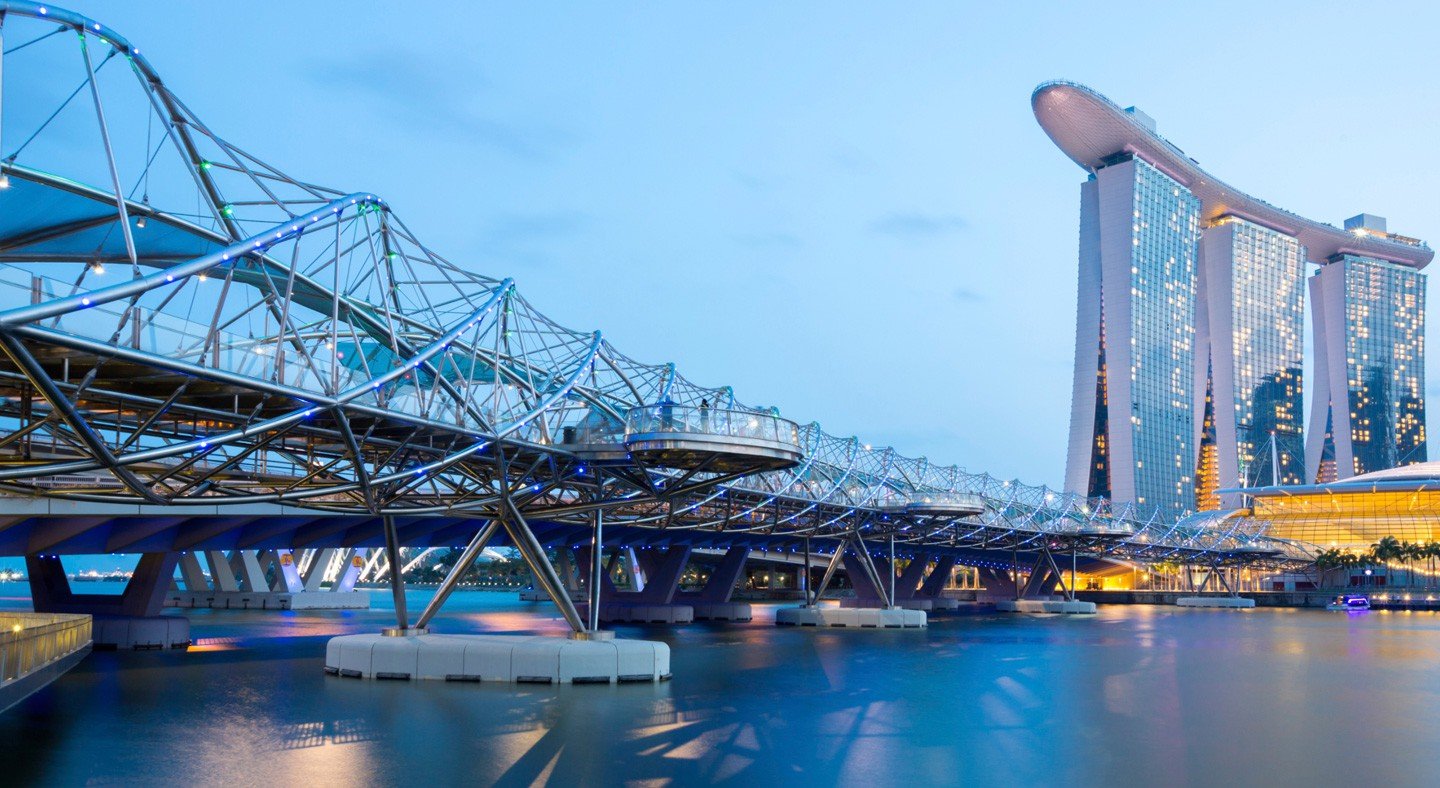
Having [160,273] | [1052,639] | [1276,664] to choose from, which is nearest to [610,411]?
[160,273]

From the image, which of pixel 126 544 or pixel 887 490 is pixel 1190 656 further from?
pixel 126 544

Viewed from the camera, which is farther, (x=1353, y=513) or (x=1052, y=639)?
(x=1353, y=513)

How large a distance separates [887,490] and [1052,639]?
26230mm

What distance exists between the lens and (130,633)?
53188mm

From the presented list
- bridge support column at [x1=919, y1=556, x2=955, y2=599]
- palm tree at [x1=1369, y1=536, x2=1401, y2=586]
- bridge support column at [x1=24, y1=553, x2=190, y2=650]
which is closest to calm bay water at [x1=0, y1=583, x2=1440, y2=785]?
bridge support column at [x1=24, y1=553, x2=190, y2=650]

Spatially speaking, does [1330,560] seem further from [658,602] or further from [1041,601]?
[658,602]

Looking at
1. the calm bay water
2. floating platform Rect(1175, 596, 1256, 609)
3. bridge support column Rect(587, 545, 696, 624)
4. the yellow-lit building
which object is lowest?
floating platform Rect(1175, 596, 1256, 609)

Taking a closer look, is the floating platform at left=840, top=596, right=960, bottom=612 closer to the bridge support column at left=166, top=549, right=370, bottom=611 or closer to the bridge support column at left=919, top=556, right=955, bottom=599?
the bridge support column at left=919, top=556, right=955, bottom=599

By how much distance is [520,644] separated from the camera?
39.7m

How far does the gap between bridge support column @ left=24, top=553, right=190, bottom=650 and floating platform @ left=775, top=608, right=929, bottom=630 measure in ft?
145

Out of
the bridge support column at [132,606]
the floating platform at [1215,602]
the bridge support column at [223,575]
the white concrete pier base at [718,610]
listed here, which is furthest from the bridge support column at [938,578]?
the bridge support column at [132,606]

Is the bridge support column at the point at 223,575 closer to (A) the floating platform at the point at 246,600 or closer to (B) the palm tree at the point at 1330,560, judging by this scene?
(A) the floating platform at the point at 246,600

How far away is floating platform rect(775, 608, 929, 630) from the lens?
86188 mm

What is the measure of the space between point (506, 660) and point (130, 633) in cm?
2358
